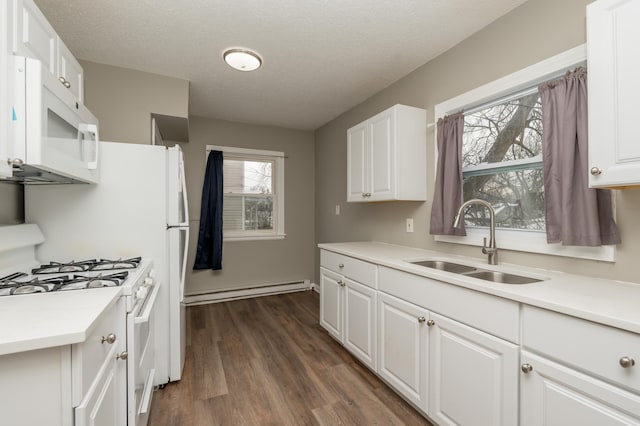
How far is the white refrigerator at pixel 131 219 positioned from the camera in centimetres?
169

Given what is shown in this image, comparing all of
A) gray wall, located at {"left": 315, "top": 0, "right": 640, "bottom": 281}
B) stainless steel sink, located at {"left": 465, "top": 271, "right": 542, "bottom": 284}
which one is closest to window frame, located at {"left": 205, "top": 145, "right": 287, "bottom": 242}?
gray wall, located at {"left": 315, "top": 0, "right": 640, "bottom": 281}

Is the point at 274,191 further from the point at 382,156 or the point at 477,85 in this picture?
the point at 477,85

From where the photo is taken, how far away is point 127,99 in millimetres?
2475

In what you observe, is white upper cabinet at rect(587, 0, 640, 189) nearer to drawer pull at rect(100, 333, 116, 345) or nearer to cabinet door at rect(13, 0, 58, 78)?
drawer pull at rect(100, 333, 116, 345)

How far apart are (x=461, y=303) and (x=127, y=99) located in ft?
9.64

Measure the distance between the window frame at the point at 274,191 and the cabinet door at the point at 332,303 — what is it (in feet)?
5.34

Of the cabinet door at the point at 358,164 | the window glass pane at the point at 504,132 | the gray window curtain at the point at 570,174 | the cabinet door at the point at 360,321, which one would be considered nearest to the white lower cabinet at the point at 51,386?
the cabinet door at the point at 360,321

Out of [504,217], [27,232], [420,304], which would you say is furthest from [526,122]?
[27,232]

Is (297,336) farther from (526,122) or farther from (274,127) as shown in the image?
(274,127)

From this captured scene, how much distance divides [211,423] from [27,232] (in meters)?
1.44

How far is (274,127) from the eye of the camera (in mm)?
4211

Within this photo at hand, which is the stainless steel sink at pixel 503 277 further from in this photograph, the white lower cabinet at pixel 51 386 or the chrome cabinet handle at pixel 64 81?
the chrome cabinet handle at pixel 64 81

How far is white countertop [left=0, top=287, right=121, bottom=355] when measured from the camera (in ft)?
2.43

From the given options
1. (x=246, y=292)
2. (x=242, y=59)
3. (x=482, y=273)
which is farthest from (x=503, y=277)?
(x=246, y=292)
